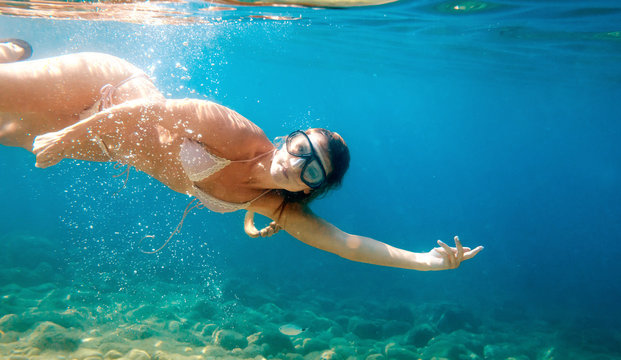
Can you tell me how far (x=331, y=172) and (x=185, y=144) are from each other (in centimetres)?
137

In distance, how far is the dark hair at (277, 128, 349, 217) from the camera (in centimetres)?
335

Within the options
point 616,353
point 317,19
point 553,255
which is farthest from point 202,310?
point 553,255

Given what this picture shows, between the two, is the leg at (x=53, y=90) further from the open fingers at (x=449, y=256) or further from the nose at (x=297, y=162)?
the open fingers at (x=449, y=256)

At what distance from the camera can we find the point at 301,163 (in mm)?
3219

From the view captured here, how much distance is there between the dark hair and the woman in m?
0.01

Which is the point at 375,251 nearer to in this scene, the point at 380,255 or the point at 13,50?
the point at 380,255

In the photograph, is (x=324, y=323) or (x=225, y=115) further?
(x=324, y=323)

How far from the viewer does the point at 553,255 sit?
158 ft

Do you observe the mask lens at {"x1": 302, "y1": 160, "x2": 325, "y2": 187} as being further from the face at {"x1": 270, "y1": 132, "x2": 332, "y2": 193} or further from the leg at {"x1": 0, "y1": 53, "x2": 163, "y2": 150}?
the leg at {"x1": 0, "y1": 53, "x2": 163, "y2": 150}

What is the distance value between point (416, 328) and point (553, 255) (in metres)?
48.5

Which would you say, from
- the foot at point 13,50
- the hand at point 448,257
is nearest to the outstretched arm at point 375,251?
the hand at point 448,257

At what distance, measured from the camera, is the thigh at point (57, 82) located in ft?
12.1

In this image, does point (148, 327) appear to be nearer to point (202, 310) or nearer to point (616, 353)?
point (202, 310)

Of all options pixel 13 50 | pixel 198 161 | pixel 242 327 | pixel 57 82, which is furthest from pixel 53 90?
pixel 242 327
